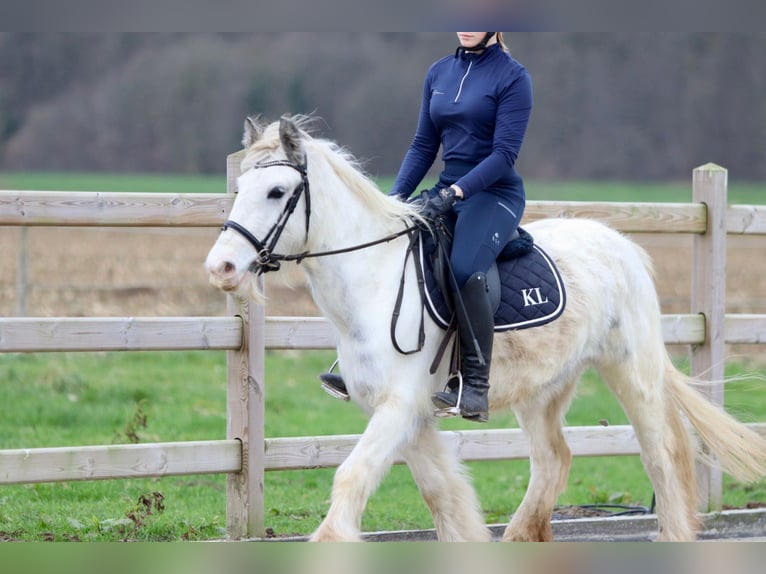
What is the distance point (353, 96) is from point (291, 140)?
4252 cm

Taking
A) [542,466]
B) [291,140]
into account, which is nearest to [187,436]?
[542,466]

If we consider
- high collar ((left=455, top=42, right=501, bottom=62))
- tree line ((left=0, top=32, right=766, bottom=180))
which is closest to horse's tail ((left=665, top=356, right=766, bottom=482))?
high collar ((left=455, top=42, right=501, bottom=62))

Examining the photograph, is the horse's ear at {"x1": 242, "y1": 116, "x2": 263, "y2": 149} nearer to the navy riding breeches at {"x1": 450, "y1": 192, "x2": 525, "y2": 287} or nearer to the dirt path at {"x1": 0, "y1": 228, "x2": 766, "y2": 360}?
the navy riding breeches at {"x1": 450, "y1": 192, "x2": 525, "y2": 287}

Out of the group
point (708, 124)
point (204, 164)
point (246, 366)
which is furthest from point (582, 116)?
point (246, 366)

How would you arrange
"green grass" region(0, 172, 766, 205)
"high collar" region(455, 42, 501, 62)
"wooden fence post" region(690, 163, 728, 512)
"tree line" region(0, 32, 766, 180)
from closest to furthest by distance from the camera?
"high collar" region(455, 42, 501, 62), "wooden fence post" region(690, 163, 728, 512), "green grass" region(0, 172, 766, 205), "tree line" region(0, 32, 766, 180)

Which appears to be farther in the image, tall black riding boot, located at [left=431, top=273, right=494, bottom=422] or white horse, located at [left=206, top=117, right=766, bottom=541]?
tall black riding boot, located at [left=431, top=273, right=494, bottom=422]

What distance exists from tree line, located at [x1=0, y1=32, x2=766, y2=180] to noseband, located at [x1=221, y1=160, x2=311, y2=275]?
38074mm

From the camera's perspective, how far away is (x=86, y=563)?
377 cm

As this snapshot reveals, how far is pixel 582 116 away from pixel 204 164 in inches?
730

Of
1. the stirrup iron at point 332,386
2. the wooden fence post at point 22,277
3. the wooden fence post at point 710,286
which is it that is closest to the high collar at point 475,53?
the stirrup iron at point 332,386

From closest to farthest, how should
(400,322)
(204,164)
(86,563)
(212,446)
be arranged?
(86,563) → (400,322) → (212,446) → (204,164)

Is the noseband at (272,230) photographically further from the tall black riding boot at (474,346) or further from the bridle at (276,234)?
the tall black riding boot at (474,346)

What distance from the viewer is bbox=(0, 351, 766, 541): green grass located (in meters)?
6.38

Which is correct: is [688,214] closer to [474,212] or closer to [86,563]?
[474,212]
